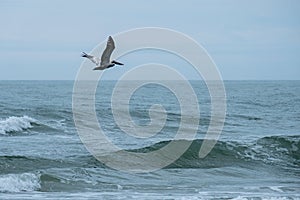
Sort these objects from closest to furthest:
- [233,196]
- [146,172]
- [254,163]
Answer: [233,196], [146,172], [254,163]

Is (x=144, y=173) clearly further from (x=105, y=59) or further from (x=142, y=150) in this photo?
(x=105, y=59)

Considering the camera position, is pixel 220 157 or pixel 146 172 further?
pixel 220 157

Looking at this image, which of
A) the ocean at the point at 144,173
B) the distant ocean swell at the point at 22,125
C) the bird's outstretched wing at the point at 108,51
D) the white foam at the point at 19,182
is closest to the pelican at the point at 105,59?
the bird's outstretched wing at the point at 108,51

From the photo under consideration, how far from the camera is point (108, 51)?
1020 cm

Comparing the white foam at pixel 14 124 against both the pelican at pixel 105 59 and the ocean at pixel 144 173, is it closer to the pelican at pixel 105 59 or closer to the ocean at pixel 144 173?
the ocean at pixel 144 173

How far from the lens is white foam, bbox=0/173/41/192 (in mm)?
13828

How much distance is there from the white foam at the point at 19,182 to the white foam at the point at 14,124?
7.99m

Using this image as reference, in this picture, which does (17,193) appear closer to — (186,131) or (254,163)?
(254,163)

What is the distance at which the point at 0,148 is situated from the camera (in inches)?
752

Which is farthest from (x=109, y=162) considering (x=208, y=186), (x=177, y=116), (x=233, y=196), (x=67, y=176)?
(x=177, y=116)

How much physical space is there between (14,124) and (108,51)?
14.4 meters

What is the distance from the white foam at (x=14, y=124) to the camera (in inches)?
908

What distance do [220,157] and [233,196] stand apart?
273 inches

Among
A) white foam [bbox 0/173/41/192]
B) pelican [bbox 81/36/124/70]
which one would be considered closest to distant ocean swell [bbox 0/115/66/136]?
white foam [bbox 0/173/41/192]
